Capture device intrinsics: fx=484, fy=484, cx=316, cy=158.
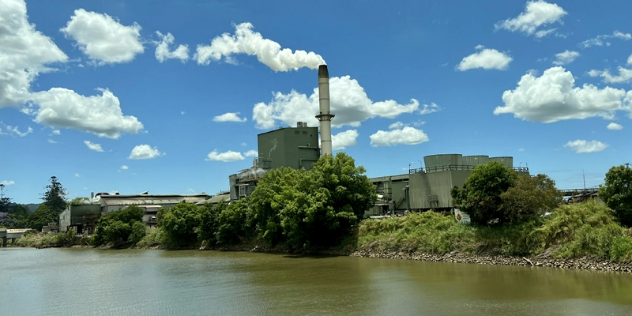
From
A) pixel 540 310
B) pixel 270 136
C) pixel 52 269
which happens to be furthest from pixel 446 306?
pixel 270 136

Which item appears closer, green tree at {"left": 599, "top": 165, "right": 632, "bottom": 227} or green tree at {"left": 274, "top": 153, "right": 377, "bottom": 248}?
green tree at {"left": 599, "top": 165, "right": 632, "bottom": 227}

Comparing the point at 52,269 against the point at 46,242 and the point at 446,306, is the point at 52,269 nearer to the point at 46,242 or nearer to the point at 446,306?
the point at 446,306

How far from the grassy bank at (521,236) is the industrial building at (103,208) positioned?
70.9 m

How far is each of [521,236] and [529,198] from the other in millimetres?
3058

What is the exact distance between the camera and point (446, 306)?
2372cm

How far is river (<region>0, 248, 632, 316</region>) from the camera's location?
23719 mm

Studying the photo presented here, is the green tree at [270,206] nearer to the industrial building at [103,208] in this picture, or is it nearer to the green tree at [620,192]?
the green tree at [620,192]

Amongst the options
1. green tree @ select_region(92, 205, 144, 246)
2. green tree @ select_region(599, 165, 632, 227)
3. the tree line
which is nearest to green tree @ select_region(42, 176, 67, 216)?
the tree line

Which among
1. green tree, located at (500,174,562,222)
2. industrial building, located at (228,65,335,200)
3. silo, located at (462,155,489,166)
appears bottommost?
green tree, located at (500,174,562,222)

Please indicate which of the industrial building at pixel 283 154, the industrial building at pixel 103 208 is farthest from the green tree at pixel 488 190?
the industrial building at pixel 103 208

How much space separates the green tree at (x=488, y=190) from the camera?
40000 mm

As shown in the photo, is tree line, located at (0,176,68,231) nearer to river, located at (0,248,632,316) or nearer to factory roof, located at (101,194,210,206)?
factory roof, located at (101,194,210,206)

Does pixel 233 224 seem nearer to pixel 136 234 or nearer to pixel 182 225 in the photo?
pixel 182 225

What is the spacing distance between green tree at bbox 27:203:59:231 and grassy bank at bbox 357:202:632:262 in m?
120
